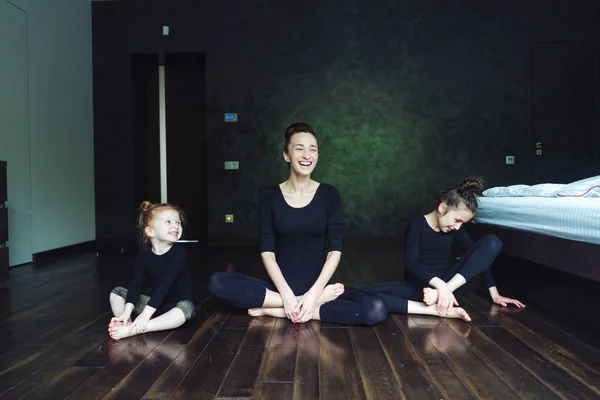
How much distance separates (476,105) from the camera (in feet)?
18.3

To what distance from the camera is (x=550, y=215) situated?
2170mm

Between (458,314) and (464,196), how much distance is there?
0.56 metres

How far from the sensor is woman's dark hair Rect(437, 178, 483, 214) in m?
2.20

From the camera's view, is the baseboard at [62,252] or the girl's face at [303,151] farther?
the baseboard at [62,252]

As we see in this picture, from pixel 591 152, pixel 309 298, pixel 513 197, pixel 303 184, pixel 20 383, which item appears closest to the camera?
pixel 20 383

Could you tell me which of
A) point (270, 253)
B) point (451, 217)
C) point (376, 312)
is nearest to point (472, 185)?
point (451, 217)

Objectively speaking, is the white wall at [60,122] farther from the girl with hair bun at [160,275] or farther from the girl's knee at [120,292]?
the girl with hair bun at [160,275]

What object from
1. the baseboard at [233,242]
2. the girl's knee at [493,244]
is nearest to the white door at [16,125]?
the baseboard at [233,242]

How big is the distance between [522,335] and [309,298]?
35.7 inches

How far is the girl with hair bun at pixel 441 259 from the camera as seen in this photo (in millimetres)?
2135

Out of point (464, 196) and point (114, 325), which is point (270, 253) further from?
point (464, 196)

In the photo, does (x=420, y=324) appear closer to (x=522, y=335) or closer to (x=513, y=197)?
(x=522, y=335)

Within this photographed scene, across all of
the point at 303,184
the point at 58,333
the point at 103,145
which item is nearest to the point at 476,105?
the point at 303,184

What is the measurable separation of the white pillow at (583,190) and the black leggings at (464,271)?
0.39 metres
